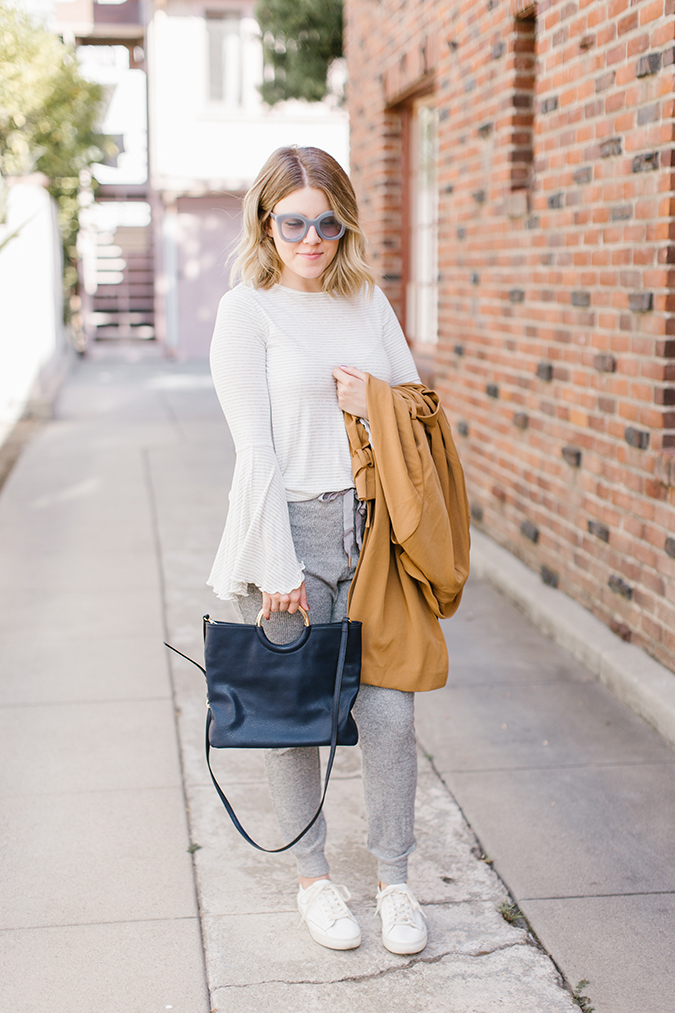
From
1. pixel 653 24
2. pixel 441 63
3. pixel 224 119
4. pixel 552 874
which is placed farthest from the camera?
pixel 224 119

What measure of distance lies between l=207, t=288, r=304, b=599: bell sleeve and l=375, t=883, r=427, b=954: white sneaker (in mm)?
809

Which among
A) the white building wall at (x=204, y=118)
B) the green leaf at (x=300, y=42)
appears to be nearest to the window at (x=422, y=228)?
the green leaf at (x=300, y=42)

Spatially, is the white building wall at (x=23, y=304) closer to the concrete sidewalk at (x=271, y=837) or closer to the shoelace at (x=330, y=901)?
the concrete sidewalk at (x=271, y=837)

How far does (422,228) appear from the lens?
7.63 meters

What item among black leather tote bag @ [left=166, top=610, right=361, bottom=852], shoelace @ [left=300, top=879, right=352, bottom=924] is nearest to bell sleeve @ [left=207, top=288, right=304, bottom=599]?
black leather tote bag @ [left=166, top=610, right=361, bottom=852]

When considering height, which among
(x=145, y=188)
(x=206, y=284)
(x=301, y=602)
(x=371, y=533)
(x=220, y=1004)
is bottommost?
(x=220, y=1004)

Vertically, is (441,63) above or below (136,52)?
below

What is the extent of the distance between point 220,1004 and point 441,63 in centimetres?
535

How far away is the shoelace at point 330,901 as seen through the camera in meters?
2.56

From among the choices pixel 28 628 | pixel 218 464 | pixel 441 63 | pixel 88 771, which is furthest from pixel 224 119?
pixel 88 771

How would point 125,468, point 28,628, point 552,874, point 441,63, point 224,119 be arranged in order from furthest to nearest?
point 224,119 < point 125,468 < point 441,63 < point 28,628 < point 552,874

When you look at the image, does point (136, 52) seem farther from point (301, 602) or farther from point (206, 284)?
point (301, 602)

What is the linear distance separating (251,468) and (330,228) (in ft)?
1.94

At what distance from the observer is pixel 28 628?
4770 millimetres
